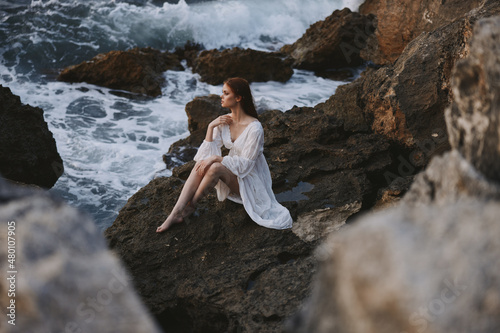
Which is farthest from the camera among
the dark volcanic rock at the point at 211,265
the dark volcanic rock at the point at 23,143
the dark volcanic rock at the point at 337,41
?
the dark volcanic rock at the point at 337,41

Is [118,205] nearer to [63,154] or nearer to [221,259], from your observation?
[63,154]

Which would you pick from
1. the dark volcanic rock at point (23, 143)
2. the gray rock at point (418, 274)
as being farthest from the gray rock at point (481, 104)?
the dark volcanic rock at point (23, 143)

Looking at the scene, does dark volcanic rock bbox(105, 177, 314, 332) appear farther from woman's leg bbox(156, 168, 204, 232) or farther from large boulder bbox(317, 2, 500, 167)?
large boulder bbox(317, 2, 500, 167)

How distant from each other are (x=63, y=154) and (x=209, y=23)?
10.2 m

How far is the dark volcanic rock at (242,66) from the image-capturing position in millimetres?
11125

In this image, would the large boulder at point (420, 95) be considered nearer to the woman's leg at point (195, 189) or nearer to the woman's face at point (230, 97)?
the woman's face at point (230, 97)

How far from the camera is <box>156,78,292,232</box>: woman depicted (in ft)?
14.1

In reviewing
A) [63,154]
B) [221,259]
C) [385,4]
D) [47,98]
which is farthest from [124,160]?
[385,4]

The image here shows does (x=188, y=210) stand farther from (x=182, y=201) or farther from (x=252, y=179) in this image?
(x=252, y=179)

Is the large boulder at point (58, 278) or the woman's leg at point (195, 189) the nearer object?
the large boulder at point (58, 278)

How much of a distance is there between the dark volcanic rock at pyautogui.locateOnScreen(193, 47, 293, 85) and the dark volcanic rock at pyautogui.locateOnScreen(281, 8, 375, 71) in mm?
662

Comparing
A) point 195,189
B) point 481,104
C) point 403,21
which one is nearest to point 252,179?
point 195,189

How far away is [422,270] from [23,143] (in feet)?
19.1

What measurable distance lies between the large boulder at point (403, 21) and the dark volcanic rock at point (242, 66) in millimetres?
1965
